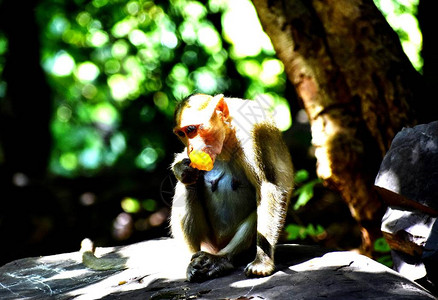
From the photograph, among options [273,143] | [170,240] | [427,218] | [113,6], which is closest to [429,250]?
[427,218]

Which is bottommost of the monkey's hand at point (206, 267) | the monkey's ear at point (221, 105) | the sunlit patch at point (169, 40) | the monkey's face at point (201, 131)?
the monkey's hand at point (206, 267)

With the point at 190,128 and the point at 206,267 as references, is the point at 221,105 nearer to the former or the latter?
the point at 190,128

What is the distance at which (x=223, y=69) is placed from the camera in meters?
8.88

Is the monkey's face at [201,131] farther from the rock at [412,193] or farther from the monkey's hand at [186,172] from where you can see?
the rock at [412,193]

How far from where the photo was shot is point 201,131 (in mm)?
4117

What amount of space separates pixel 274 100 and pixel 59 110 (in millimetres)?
4301

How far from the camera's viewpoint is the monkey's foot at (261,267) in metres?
3.83

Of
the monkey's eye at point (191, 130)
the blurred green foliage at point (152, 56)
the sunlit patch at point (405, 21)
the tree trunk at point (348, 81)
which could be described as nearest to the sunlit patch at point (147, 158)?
the blurred green foliage at point (152, 56)

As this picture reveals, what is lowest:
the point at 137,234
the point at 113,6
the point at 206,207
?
the point at 137,234

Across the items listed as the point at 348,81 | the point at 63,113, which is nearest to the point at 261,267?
the point at 348,81

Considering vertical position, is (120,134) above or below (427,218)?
above

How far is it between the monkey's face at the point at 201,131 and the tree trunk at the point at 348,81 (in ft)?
4.69

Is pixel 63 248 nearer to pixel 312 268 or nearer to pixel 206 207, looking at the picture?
pixel 206 207

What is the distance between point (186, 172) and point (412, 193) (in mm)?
1629
